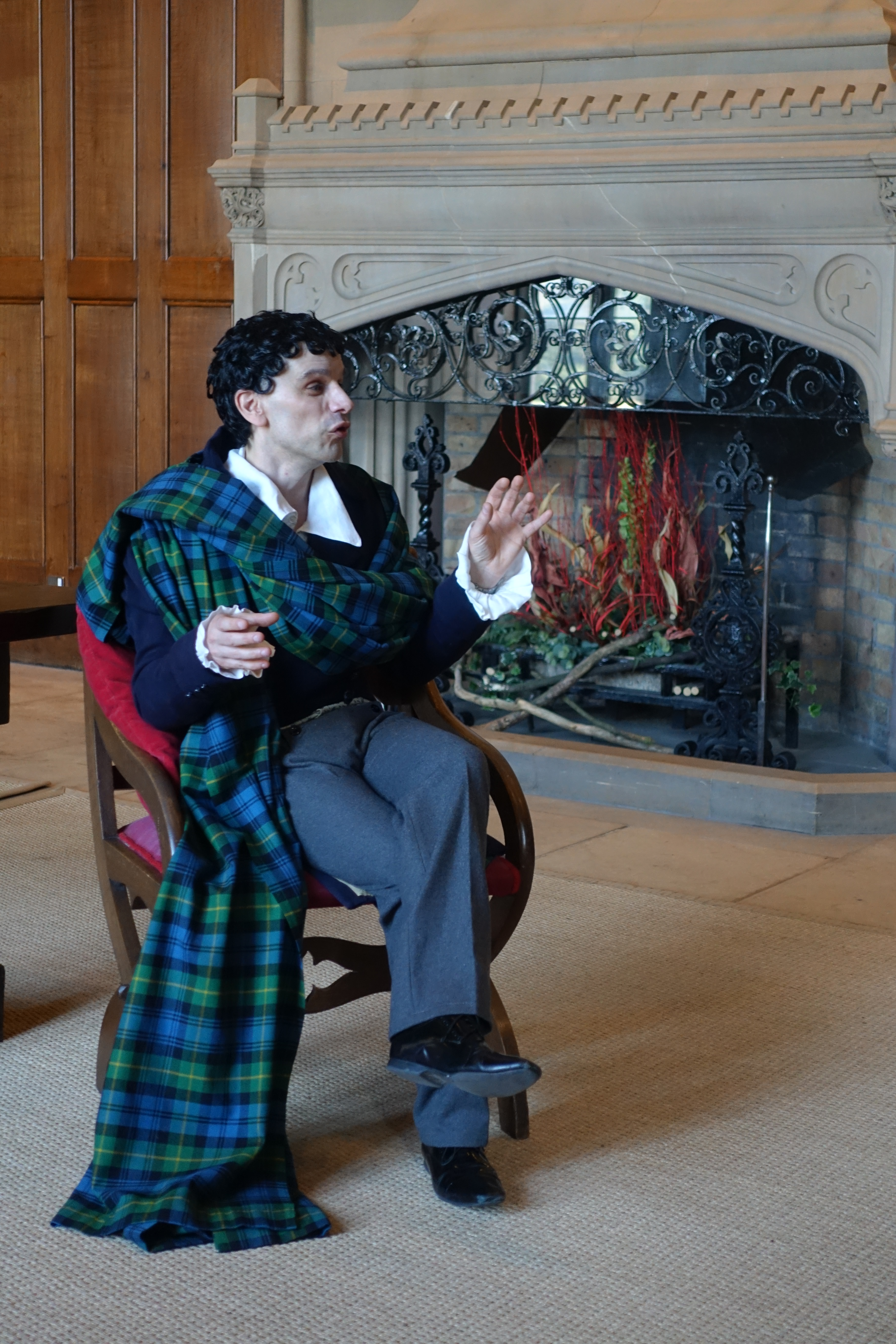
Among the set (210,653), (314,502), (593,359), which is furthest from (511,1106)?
(593,359)

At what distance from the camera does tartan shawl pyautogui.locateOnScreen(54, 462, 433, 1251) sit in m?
2.05

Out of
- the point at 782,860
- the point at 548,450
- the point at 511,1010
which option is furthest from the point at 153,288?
the point at 511,1010

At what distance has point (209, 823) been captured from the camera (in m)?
2.18

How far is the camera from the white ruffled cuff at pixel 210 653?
2066mm

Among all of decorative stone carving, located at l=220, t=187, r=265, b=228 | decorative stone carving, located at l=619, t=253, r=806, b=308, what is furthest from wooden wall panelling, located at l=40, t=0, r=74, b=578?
decorative stone carving, located at l=619, t=253, r=806, b=308

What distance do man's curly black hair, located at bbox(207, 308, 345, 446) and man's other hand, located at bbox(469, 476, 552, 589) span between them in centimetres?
35

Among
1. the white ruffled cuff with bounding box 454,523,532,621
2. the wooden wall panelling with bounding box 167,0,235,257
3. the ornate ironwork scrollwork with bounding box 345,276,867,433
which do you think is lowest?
the white ruffled cuff with bounding box 454,523,532,621

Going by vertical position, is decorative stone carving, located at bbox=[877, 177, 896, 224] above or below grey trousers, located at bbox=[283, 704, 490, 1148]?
above

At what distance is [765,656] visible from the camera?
4.29 m

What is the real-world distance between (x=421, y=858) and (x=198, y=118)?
398 centimetres

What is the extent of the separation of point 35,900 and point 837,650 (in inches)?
103

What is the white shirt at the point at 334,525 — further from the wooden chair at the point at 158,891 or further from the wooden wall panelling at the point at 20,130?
the wooden wall panelling at the point at 20,130

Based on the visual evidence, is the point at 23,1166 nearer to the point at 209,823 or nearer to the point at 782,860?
the point at 209,823

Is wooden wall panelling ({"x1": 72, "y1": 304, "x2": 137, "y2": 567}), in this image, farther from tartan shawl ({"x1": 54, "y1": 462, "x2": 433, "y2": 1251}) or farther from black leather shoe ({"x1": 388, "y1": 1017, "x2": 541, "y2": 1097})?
black leather shoe ({"x1": 388, "y1": 1017, "x2": 541, "y2": 1097})
